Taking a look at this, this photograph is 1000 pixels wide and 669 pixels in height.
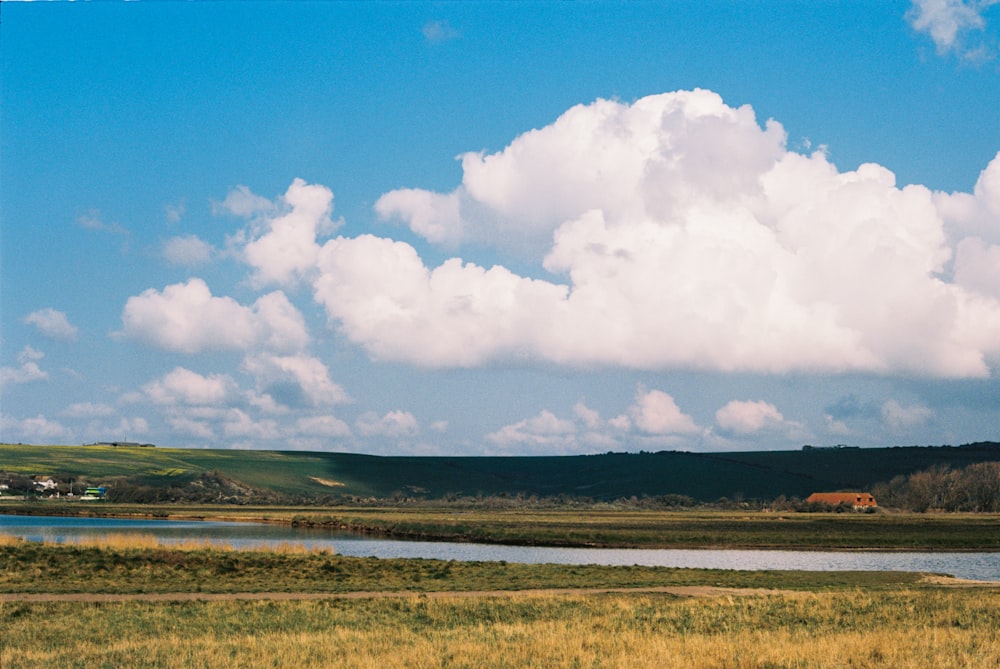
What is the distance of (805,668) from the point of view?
18781 millimetres

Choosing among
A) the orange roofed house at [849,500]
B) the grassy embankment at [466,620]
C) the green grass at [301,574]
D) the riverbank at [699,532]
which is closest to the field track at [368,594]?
the grassy embankment at [466,620]

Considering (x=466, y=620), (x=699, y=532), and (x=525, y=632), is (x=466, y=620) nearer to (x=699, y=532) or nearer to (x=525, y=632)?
(x=525, y=632)

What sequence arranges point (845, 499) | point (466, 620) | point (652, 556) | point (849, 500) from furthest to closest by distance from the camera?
1. point (845, 499)
2. point (849, 500)
3. point (652, 556)
4. point (466, 620)

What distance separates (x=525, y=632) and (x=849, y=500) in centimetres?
14384

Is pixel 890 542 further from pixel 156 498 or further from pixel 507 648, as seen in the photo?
pixel 156 498

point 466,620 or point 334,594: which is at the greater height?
point 466,620

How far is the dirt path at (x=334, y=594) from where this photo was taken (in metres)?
32.2

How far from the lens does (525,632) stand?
24.1 m

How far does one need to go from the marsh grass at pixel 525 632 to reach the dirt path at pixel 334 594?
1.59 meters

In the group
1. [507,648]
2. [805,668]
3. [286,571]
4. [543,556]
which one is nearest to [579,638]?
[507,648]

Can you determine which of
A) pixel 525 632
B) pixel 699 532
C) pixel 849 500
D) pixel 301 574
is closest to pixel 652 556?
pixel 699 532

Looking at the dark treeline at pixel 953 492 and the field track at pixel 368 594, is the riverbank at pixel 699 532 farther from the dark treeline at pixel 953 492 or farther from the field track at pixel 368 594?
the field track at pixel 368 594

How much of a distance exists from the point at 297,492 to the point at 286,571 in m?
157

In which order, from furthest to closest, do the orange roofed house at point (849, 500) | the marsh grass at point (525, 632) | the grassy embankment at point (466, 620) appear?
1. the orange roofed house at point (849, 500)
2. the grassy embankment at point (466, 620)
3. the marsh grass at point (525, 632)
